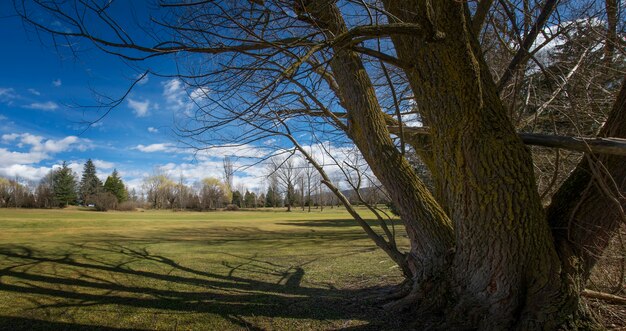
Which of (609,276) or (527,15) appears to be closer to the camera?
(609,276)

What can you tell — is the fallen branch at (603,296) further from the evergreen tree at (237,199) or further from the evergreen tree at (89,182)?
the evergreen tree at (237,199)

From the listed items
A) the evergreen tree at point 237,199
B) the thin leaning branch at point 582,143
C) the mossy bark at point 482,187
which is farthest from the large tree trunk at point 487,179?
the evergreen tree at point 237,199

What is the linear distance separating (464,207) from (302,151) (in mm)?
2550

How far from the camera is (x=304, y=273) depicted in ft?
23.0

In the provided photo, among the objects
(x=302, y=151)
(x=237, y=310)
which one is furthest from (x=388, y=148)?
(x=237, y=310)

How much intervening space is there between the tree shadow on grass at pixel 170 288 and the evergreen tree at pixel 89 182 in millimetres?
61443

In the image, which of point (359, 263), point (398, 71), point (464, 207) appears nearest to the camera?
point (464, 207)

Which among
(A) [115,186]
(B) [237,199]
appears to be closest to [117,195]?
(A) [115,186]

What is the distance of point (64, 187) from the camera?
50.9m

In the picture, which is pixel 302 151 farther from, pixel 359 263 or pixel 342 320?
pixel 359 263

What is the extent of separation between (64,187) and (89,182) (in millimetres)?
13022

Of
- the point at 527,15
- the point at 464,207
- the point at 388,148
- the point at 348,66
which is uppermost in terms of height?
the point at 527,15

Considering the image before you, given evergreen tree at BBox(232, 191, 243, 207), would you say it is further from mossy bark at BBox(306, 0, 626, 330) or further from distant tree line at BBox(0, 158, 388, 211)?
mossy bark at BBox(306, 0, 626, 330)

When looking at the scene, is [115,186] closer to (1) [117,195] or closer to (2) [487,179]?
(1) [117,195]
